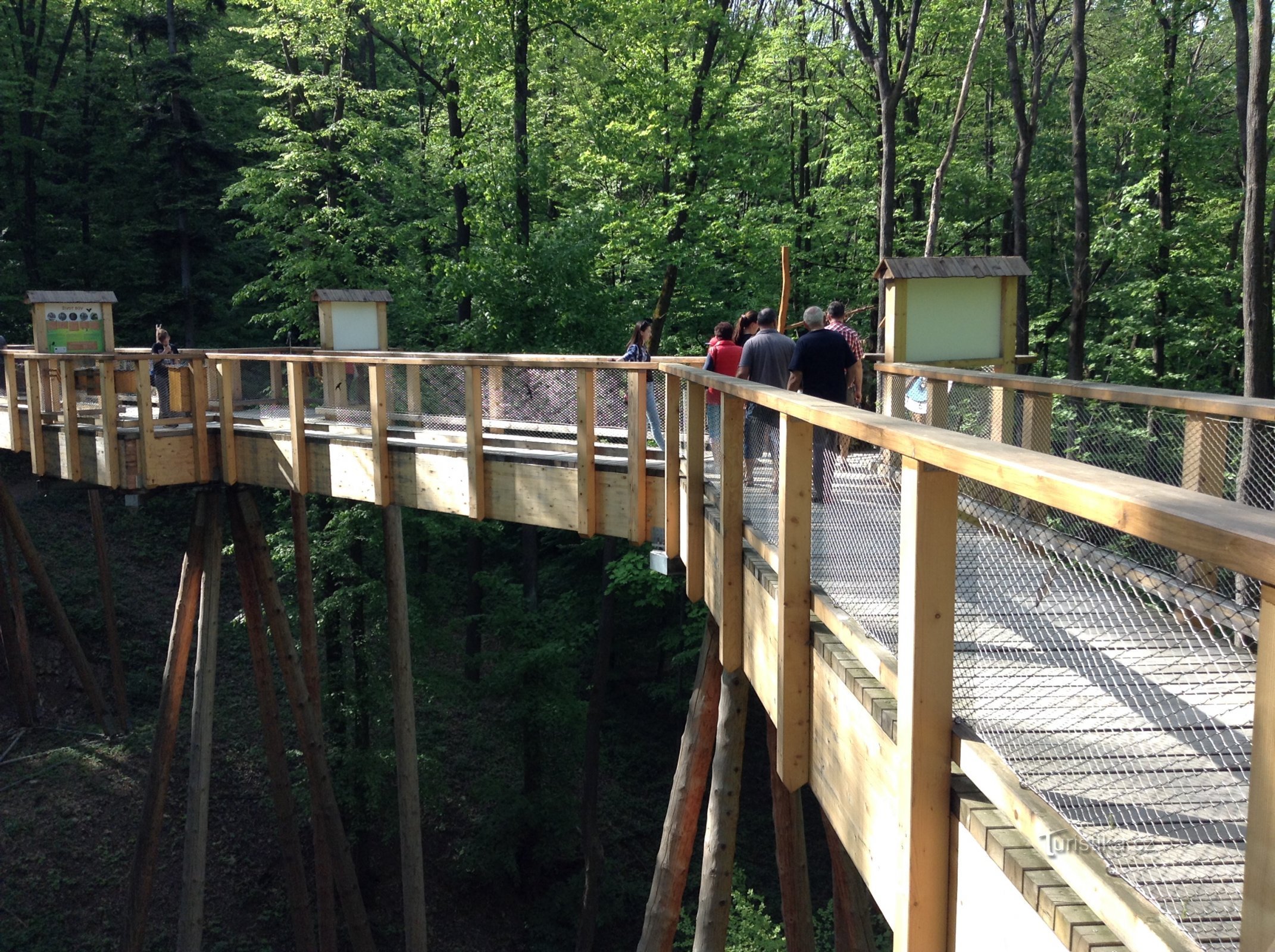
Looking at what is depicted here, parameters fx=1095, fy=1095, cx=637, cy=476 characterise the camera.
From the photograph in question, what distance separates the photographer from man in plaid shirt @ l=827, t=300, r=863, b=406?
803 centimetres

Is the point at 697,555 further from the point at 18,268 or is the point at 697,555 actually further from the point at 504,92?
the point at 18,268

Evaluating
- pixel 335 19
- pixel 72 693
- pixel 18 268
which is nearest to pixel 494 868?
pixel 72 693

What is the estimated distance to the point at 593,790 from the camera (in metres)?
18.5

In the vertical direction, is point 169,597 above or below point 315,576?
below

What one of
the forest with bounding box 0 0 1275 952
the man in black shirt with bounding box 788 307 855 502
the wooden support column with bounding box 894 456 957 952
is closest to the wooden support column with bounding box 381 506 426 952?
the forest with bounding box 0 0 1275 952

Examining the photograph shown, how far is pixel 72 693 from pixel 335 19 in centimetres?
1398

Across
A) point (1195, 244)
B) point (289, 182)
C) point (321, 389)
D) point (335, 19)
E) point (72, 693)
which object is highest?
point (335, 19)

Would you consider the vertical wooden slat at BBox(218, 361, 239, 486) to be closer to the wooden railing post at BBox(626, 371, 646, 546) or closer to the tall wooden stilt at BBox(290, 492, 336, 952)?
the tall wooden stilt at BBox(290, 492, 336, 952)

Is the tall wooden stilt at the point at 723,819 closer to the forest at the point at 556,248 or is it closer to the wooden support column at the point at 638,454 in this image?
the wooden support column at the point at 638,454

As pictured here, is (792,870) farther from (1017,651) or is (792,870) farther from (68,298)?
(68,298)

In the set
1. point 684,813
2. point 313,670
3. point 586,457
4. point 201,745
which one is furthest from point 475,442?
point 313,670

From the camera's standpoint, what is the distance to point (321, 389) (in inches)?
427

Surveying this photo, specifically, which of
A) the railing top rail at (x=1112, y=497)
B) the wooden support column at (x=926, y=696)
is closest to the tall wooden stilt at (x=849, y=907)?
the wooden support column at (x=926, y=696)

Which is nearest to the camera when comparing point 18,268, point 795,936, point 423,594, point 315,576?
point 795,936
